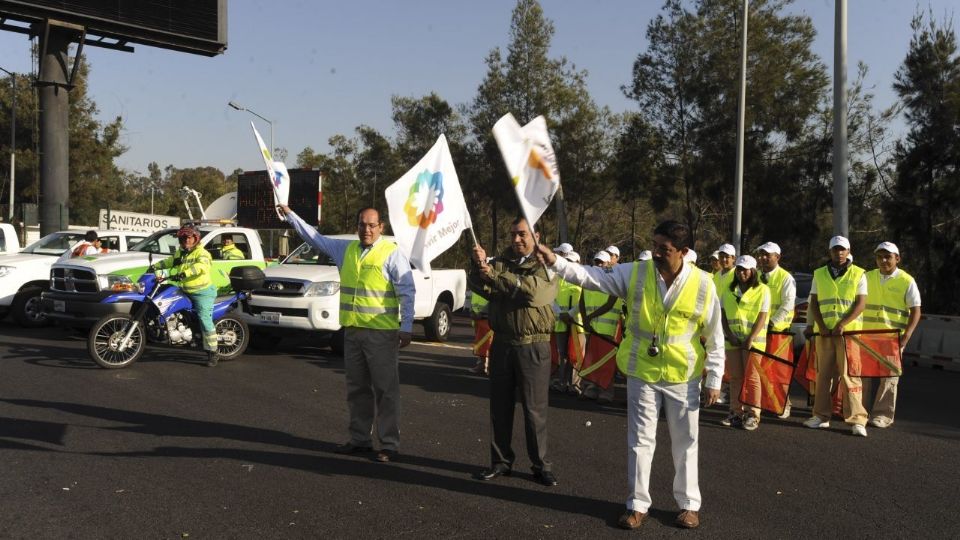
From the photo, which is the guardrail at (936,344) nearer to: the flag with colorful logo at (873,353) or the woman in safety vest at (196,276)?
the flag with colorful logo at (873,353)

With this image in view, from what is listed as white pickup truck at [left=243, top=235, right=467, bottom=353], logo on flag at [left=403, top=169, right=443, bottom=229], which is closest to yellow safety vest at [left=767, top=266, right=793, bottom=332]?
logo on flag at [left=403, top=169, right=443, bottom=229]

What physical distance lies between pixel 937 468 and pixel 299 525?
5.14 m

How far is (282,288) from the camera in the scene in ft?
38.6

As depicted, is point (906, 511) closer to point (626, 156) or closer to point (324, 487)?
point (324, 487)

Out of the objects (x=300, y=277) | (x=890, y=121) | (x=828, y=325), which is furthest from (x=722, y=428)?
(x=890, y=121)

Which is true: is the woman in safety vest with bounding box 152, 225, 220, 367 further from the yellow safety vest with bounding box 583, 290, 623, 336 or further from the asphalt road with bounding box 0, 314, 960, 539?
the yellow safety vest with bounding box 583, 290, 623, 336

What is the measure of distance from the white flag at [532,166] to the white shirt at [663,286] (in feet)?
1.30

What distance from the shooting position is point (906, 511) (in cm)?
546

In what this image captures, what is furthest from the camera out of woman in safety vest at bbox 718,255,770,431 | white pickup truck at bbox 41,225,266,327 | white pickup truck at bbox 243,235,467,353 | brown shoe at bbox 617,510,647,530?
white pickup truck at bbox 41,225,266,327

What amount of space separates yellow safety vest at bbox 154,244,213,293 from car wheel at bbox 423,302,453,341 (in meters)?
4.68

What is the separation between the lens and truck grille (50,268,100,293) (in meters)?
12.3

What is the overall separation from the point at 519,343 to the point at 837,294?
400 centimetres

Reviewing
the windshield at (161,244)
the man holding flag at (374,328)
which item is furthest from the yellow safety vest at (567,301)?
the windshield at (161,244)

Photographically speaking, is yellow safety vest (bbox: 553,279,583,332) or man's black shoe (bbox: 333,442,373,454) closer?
man's black shoe (bbox: 333,442,373,454)
